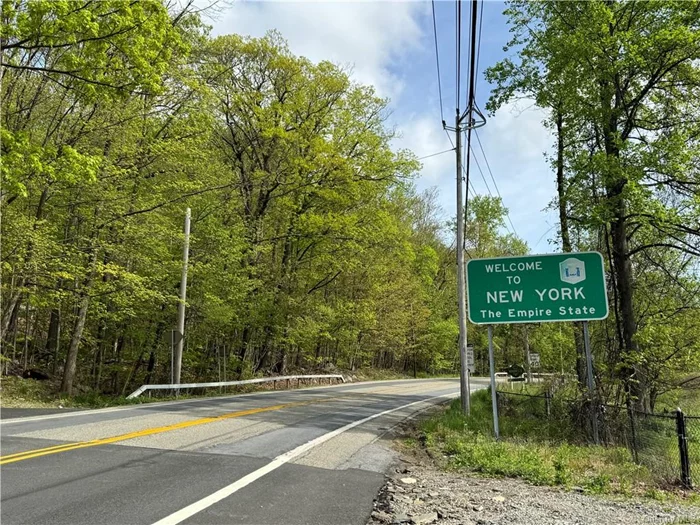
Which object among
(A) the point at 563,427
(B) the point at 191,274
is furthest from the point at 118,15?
(A) the point at 563,427

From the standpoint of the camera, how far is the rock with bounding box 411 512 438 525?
15.7 feet

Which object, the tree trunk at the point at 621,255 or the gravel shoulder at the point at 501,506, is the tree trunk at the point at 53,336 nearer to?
the gravel shoulder at the point at 501,506

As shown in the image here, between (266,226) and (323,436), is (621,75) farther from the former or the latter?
(266,226)

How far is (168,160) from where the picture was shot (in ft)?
53.7

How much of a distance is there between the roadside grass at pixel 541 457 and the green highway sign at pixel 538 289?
2.47 metres

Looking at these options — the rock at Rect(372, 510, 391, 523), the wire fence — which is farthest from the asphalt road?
the wire fence

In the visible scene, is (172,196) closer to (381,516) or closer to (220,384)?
(220,384)

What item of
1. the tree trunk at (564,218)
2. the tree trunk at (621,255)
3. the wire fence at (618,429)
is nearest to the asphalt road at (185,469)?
the wire fence at (618,429)

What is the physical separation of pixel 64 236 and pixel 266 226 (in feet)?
36.3

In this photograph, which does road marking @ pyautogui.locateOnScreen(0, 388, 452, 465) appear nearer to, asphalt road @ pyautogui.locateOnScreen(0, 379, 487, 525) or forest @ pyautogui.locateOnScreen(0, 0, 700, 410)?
asphalt road @ pyautogui.locateOnScreen(0, 379, 487, 525)

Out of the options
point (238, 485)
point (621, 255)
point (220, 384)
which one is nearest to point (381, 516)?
point (238, 485)

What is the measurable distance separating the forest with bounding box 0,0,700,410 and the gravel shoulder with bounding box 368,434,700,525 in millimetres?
6046

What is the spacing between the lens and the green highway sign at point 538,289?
9672mm

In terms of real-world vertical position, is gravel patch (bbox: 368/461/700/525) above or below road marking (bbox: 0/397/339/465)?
below
